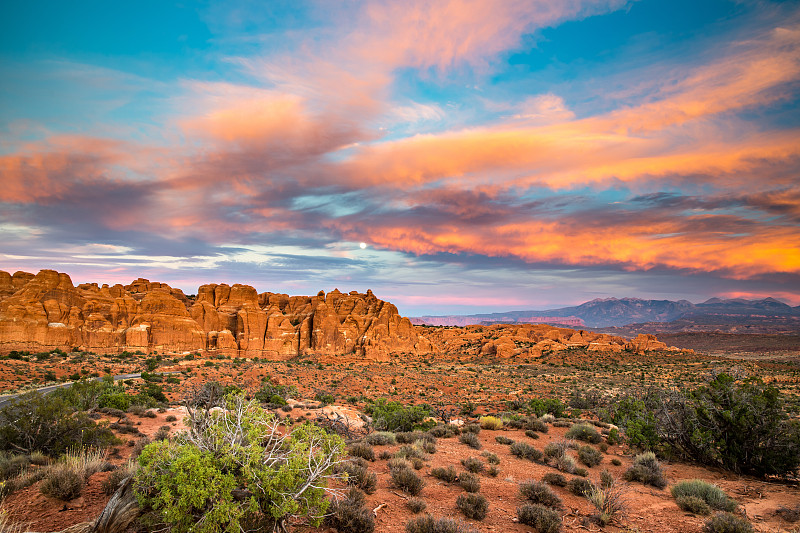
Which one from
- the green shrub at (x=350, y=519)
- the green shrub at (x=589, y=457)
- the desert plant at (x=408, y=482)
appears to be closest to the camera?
the green shrub at (x=350, y=519)

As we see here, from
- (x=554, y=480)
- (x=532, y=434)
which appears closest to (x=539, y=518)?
(x=554, y=480)

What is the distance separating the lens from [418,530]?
5988 millimetres

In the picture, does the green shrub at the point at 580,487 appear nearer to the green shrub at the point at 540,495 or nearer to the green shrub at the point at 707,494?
the green shrub at the point at 540,495

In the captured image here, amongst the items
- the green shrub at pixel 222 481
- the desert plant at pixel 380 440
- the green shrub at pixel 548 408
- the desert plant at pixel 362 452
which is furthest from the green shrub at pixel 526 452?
the green shrub at pixel 548 408

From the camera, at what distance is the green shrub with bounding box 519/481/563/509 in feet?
25.2

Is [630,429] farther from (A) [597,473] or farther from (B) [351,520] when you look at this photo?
(B) [351,520]

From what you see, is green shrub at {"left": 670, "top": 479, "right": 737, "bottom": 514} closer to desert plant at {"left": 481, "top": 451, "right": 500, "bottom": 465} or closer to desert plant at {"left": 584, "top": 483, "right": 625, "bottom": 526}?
desert plant at {"left": 584, "top": 483, "right": 625, "bottom": 526}

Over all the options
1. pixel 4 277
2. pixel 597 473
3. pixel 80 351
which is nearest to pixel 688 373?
pixel 597 473

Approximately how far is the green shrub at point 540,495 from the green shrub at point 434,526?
97.0 inches

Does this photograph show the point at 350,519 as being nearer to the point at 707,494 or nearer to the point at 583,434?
A: the point at 707,494

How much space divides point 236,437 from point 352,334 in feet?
214

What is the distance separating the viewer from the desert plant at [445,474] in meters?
9.01

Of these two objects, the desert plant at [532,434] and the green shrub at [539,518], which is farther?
the desert plant at [532,434]

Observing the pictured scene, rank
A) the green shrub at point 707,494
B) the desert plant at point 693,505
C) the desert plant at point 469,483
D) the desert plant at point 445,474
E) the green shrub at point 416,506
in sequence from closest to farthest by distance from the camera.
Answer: the green shrub at point 416,506, the desert plant at point 693,505, the green shrub at point 707,494, the desert plant at point 469,483, the desert plant at point 445,474
